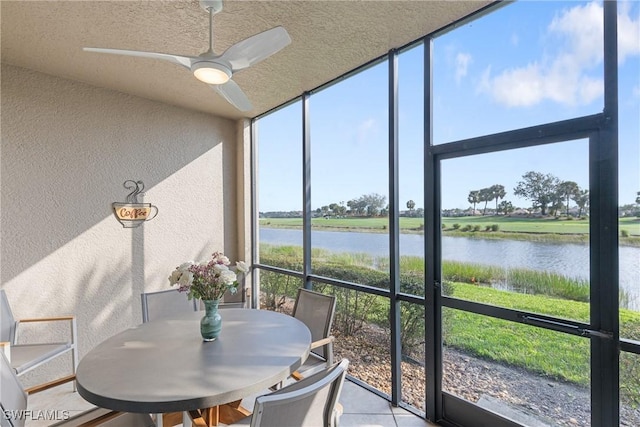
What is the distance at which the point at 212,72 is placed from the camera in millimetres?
1787

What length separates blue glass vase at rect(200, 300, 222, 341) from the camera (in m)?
1.85

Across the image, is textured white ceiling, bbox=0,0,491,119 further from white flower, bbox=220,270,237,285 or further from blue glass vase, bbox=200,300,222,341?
blue glass vase, bbox=200,300,222,341

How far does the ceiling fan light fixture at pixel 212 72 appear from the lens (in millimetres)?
1729

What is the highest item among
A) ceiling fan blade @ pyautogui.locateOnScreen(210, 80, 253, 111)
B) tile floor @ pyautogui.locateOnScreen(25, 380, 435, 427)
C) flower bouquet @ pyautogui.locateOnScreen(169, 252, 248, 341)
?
ceiling fan blade @ pyautogui.locateOnScreen(210, 80, 253, 111)

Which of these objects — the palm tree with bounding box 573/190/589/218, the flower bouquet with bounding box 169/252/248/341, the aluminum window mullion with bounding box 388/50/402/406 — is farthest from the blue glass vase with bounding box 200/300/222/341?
the palm tree with bounding box 573/190/589/218

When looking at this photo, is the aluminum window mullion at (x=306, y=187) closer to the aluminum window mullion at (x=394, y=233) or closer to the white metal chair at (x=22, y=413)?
the aluminum window mullion at (x=394, y=233)

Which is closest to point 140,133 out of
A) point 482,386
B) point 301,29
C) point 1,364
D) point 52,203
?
point 52,203

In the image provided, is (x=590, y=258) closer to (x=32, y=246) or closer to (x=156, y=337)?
(x=156, y=337)

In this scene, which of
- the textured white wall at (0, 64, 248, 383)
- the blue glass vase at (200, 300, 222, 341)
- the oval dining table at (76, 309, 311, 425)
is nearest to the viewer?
the oval dining table at (76, 309, 311, 425)

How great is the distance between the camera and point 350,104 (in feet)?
10.0

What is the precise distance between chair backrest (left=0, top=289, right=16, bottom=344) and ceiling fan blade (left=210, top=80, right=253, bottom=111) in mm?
2656

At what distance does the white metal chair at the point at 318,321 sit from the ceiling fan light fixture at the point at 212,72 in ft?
5.53

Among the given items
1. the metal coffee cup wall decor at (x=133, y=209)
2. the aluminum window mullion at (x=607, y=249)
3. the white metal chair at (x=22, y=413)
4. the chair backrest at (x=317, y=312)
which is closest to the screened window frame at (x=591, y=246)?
the aluminum window mullion at (x=607, y=249)

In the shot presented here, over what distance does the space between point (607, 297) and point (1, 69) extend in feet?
16.1
